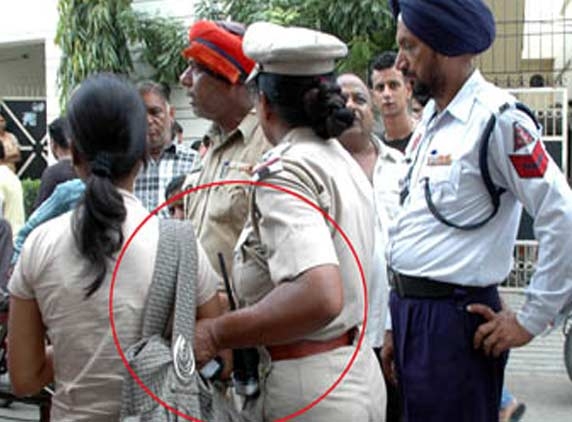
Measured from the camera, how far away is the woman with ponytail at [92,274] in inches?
85.0

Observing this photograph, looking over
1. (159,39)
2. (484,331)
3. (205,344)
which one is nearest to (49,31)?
(159,39)

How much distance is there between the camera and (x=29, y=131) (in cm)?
1383

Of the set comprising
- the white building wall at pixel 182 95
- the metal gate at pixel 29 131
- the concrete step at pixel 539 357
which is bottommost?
the concrete step at pixel 539 357

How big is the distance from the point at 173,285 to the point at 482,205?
1.13m

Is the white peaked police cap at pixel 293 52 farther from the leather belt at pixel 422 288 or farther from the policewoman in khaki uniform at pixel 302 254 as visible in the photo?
the leather belt at pixel 422 288

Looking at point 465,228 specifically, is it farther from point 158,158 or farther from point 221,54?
point 158,158

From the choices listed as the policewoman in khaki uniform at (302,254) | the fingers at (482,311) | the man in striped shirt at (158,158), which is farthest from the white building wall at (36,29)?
the policewoman in khaki uniform at (302,254)

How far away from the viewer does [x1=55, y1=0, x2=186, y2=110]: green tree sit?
12039 millimetres

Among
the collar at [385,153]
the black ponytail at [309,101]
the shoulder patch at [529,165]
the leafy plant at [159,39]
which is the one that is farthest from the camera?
the leafy plant at [159,39]

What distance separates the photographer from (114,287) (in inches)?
A: 84.8

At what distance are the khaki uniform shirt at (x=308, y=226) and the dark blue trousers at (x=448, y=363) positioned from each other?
0.61 meters

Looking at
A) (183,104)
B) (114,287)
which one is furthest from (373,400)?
(183,104)

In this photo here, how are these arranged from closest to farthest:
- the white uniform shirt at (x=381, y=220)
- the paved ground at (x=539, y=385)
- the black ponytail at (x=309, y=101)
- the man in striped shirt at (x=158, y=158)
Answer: the black ponytail at (x=309, y=101) → the white uniform shirt at (x=381, y=220) → the man in striped shirt at (x=158, y=158) → the paved ground at (x=539, y=385)

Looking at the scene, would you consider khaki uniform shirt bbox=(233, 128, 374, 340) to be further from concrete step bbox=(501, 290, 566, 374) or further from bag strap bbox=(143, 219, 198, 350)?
concrete step bbox=(501, 290, 566, 374)
